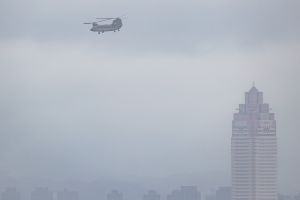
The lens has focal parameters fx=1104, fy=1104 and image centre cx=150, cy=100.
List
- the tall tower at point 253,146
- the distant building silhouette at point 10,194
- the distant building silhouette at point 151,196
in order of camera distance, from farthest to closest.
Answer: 1. the tall tower at point 253,146
2. the distant building silhouette at point 151,196
3. the distant building silhouette at point 10,194

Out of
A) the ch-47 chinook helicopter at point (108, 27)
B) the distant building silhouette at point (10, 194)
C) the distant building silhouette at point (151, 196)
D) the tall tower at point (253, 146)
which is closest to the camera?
the ch-47 chinook helicopter at point (108, 27)

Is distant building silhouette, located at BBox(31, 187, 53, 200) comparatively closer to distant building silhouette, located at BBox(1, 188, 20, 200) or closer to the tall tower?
distant building silhouette, located at BBox(1, 188, 20, 200)

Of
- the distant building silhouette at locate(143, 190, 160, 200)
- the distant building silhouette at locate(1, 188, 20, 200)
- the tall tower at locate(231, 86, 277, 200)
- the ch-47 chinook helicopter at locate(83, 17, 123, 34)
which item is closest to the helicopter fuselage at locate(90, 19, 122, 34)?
the ch-47 chinook helicopter at locate(83, 17, 123, 34)

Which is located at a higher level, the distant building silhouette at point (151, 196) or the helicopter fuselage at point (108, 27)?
the distant building silhouette at point (151, 196)

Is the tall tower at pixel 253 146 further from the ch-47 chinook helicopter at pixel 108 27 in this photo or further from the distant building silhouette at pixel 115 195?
the ch-47 chinook helicopter at pixel 108 27

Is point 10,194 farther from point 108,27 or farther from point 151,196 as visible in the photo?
point 108,27

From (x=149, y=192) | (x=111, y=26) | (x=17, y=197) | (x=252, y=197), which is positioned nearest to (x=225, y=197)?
(x=149, y=192)

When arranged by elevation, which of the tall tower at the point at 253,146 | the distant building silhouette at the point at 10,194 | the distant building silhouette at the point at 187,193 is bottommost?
the distant building silhouette at the point at 10,194


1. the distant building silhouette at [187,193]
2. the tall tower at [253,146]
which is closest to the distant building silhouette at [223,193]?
the distant building silhouette at [187,193]

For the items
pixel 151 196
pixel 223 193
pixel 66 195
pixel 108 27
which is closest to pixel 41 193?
pixel 66 195
